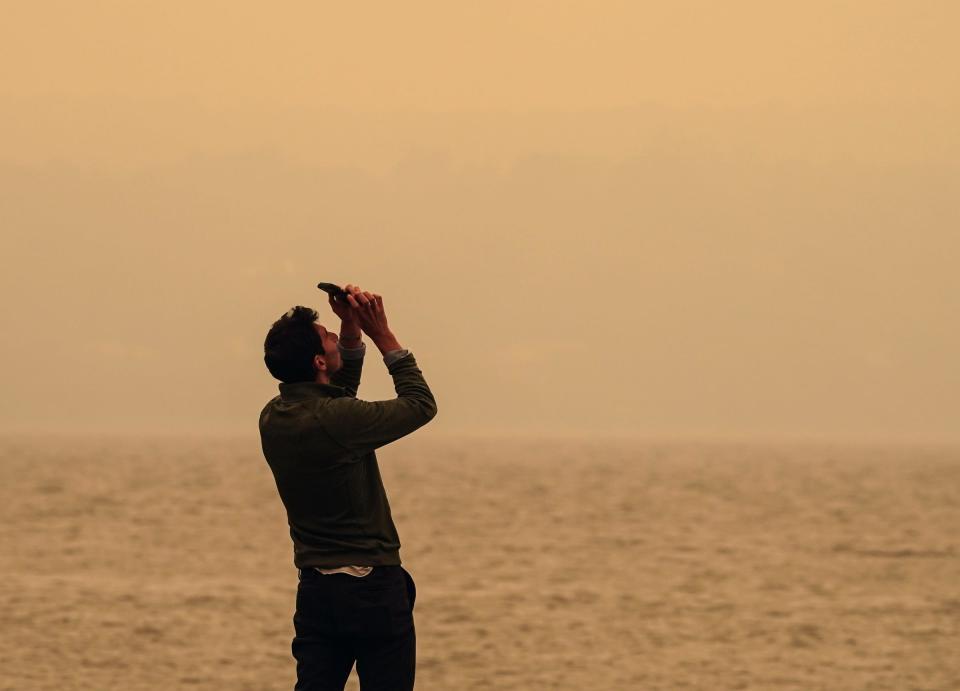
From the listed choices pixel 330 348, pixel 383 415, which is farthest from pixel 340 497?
pixel 330 348

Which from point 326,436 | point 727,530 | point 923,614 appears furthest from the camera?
point 727,530

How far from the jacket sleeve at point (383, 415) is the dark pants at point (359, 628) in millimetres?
499

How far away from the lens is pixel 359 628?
515 centimetres

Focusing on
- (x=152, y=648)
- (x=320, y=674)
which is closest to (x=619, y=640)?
(x=152, y=648)

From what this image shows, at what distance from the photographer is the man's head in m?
5.21

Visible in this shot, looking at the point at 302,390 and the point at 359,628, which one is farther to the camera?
the point at 302,390

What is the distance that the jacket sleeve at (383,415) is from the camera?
5.03m

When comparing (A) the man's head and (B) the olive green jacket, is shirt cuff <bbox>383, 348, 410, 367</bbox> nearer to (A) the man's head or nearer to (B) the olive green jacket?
(B) the olive green jacket

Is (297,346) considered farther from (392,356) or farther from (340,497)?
(340,497)

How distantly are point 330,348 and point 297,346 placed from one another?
0.13 meters

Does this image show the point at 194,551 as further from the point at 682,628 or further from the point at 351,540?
the point at 351,540

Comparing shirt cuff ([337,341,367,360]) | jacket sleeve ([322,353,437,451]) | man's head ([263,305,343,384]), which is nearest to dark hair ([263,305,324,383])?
man's head ([263,305,343,384])

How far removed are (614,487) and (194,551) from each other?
63593 millimetres

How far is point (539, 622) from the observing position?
76.7 feet
